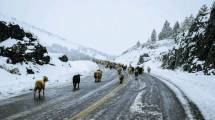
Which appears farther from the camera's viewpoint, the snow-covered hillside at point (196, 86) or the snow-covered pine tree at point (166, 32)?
the snow-covered pine tree at point (166, 32)

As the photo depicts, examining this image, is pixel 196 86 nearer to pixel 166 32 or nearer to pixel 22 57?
pixel 22 57

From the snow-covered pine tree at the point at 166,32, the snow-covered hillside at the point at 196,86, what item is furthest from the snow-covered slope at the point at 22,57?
the snow-covered pine tree at the point at 166,32

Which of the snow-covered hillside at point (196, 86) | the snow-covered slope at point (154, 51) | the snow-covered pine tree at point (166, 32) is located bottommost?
the snow-covered hillside at point (196, 86)

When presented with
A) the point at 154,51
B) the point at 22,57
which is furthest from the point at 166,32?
the point at 22,57

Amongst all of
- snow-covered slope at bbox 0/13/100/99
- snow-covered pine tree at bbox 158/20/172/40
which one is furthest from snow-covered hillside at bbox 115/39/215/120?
snow-covered pine tree at bbox 158/20/172/40

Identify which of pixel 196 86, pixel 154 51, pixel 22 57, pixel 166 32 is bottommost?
pixel 196 86

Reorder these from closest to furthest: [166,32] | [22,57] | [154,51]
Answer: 1. [22,57]
2. [154,51]
3. [166,32]

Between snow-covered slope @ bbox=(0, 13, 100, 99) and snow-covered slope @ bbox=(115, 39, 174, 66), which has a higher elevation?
snow-covered slope @ bbox=(115, 39, 174, 66)

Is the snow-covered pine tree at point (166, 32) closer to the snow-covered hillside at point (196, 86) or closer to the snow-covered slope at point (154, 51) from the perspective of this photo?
the snow-covered slope at point (154, 51)

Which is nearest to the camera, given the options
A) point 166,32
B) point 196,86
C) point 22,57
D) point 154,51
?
point 196,86

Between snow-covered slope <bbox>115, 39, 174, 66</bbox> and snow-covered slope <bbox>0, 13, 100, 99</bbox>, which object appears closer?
snow-covered slope <bbox>0, 13, 100, 99</bbox>

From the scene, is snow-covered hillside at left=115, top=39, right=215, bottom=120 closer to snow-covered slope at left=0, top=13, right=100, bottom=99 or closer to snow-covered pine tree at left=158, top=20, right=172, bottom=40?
snow-covered slope at left=0, top=13, right=100, bottom=99

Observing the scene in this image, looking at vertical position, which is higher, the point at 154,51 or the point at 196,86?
the point at 154,51

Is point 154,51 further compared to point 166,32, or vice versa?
point 166,32
